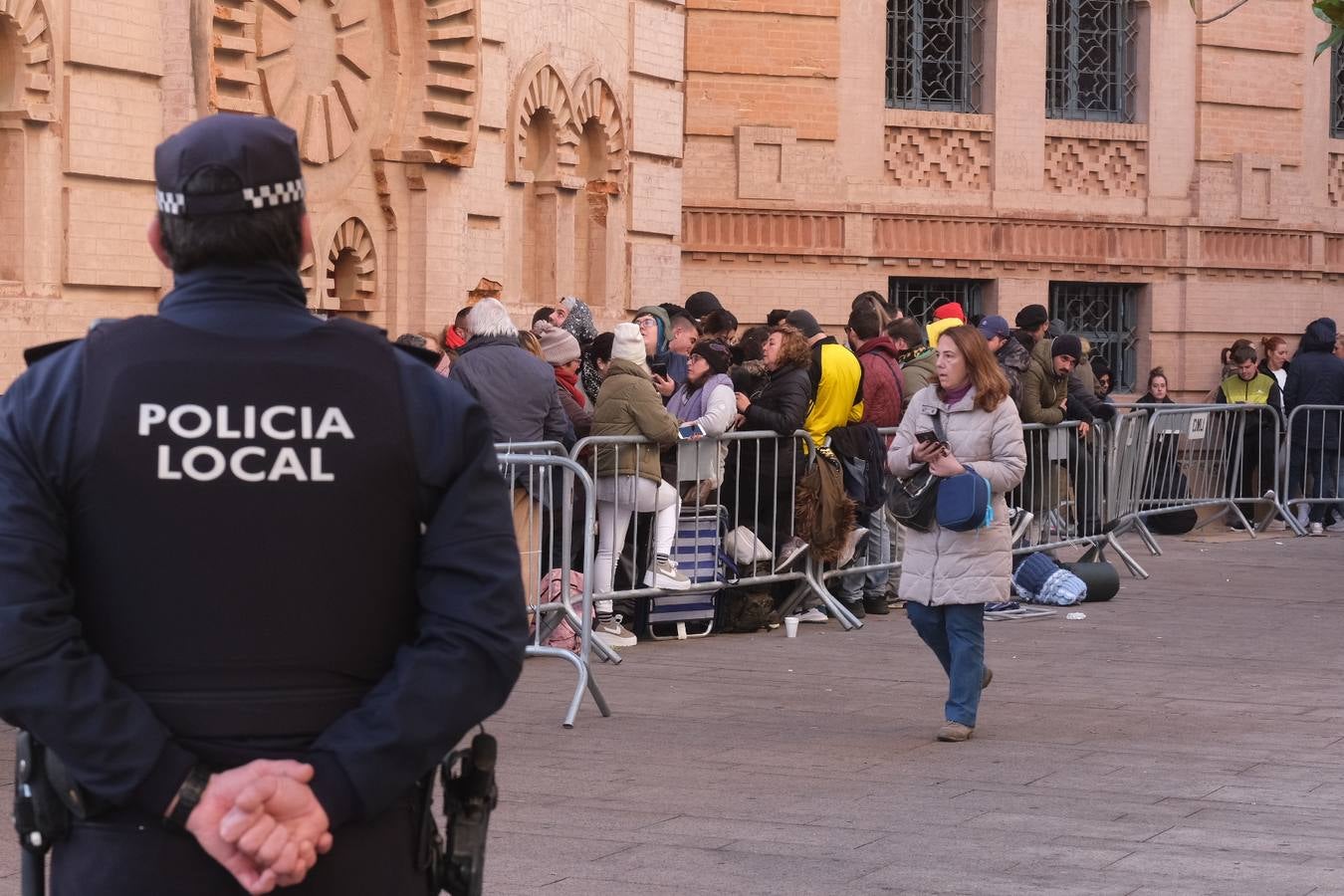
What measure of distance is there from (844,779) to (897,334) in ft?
21.8

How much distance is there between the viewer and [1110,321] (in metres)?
23.1

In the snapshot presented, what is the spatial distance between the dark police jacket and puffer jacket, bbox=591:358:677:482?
822 cm

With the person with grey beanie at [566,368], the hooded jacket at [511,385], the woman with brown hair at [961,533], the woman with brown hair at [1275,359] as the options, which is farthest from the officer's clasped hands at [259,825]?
the woman with brown hair at [1275,359]

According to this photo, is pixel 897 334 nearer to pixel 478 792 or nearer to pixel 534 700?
pixel 534 700

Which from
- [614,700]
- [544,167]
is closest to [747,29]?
[544,167]

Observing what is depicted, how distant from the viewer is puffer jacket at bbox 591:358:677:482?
11492mm

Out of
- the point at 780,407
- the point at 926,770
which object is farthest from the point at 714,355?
the point at 926,770

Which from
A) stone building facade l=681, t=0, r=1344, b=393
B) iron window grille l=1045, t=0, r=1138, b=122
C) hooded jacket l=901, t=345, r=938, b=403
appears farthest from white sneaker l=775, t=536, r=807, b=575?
iron window grille l=1045, t=0, r=1138, b=122

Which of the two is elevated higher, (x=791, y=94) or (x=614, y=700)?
(x=791, y=94)

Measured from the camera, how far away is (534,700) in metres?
9.82

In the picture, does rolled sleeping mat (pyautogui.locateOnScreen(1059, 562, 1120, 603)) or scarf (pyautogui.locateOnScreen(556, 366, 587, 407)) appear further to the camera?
rolled sleeping mat (pyautogui.locateOnScreen(1059, 562, 1120, 603))

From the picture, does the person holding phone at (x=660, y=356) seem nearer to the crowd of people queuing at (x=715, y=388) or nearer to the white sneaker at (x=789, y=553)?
the crowd of people queuing at (x=715, y=388)

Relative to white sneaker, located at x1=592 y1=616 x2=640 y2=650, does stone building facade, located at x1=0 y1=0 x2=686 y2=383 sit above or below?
above

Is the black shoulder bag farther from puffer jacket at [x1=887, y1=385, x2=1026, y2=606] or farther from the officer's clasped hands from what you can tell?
the officer's clasped hands
